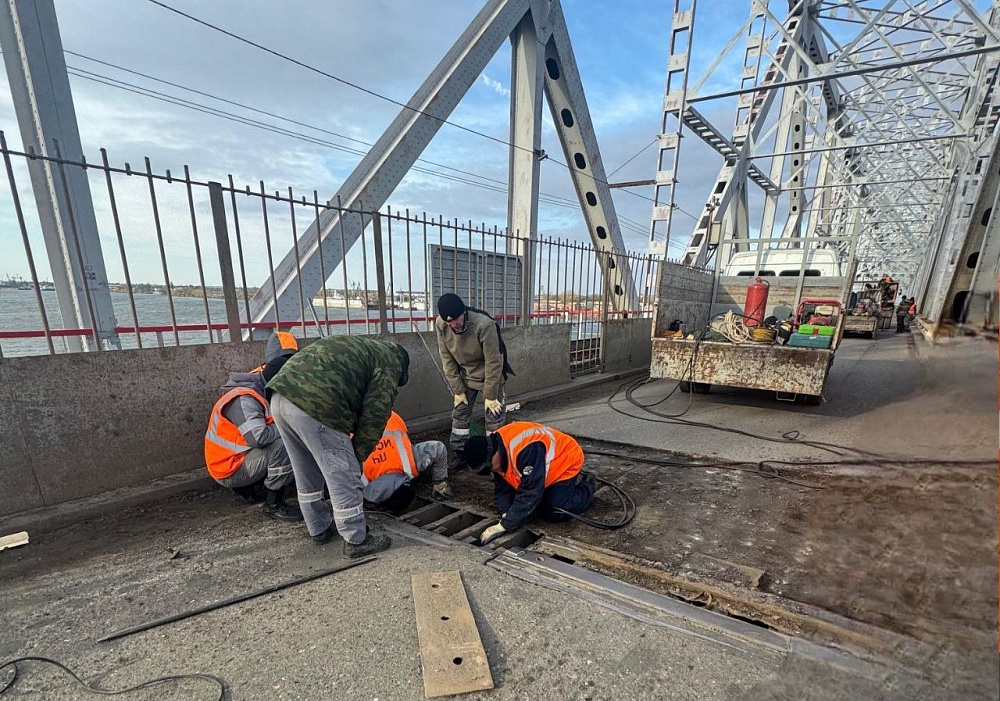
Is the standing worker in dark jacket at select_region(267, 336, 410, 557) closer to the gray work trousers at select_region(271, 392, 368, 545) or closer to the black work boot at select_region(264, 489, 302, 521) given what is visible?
the gray work trousers at select_region(271, 392, 368, 545)

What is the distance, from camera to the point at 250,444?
10.1 feet

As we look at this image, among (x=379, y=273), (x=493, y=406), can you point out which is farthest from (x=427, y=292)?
(x=493, y=406)

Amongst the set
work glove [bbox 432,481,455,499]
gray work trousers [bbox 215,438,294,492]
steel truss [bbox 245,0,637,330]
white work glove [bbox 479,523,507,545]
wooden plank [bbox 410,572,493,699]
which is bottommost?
work glove [bbox 432,481,455,499]

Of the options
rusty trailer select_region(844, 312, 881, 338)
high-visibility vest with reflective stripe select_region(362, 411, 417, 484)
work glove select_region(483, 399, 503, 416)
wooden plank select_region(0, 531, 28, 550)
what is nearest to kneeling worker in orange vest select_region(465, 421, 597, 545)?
high-visibility vest with reflective stripe select_region(362, 411, 417, 484)

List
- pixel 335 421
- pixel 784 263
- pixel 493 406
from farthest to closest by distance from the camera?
pixel 784 263 < pixel 493 406 < pixel 335 421

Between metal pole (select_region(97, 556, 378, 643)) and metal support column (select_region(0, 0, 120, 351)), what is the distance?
256 cm

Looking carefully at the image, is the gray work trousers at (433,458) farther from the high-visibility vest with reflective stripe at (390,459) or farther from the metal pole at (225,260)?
the metal pole at (225,260)

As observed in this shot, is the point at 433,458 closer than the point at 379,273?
Yes

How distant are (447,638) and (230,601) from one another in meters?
1.14

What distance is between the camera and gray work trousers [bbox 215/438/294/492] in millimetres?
3104

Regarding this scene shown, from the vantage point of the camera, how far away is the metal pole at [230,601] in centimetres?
201

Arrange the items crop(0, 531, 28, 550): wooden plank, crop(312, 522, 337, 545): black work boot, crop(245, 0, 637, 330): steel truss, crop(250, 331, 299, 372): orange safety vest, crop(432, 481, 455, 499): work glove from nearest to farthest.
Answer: crop(0, 531, 28, 550): wooden plank
crop(312, 522, 337, 545): black work boot
crop(250, 331, 299, 372): orange safety vest
crop(432, 481, 455, 499): work glove
crop(245, 0, 637, 330): steel truss

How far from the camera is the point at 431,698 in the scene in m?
1.66

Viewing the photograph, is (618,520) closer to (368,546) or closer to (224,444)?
(368,546)
